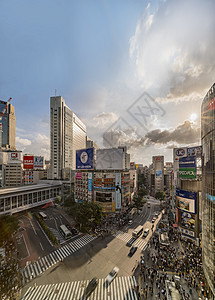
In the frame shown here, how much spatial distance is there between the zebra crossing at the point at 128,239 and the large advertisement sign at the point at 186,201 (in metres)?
14.3

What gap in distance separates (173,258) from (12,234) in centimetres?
3909

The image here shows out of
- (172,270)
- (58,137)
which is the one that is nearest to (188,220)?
(172,270)

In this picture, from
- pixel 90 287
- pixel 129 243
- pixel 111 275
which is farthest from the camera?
pixel 129 243

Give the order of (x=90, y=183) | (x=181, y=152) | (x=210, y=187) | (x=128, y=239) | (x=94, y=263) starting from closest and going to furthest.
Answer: (x=210, y=187) < (x=94, y=263) < (x=128, y=239) < (x=181, y=152) < (x=90, y=183)

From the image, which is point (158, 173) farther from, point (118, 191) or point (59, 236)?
point (59, 236)

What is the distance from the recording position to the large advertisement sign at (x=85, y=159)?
176 ft

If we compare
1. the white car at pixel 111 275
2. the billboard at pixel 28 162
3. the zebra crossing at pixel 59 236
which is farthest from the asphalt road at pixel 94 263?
the billboard at pixel 28 162

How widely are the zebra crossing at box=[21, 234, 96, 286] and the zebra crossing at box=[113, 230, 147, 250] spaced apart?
7.17 metres

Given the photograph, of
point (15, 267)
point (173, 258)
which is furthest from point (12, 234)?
point (173, 258)

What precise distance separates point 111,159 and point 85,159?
12.6 m

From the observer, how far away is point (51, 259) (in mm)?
23438

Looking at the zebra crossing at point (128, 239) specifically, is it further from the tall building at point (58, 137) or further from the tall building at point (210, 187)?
the tall building at point (58, 137)

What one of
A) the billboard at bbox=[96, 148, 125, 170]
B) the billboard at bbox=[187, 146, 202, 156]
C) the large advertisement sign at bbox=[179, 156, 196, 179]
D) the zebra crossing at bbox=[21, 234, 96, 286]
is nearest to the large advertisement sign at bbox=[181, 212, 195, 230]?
the large advertisement sign at bbox=[179, 156, 196, 179]

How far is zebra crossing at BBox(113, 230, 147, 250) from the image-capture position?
1120 inches
